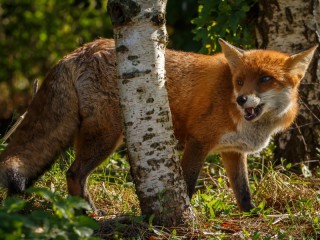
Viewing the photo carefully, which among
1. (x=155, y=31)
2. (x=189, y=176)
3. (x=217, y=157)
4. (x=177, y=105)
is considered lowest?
(x=217, y=157)

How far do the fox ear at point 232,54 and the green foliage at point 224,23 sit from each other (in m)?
1.18

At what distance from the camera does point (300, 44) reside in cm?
802

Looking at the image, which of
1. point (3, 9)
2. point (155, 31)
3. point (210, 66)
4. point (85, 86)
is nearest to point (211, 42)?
point (210, 66)

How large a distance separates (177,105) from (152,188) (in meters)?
1.46

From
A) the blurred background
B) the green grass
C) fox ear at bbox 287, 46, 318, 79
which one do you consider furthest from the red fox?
the blurred background

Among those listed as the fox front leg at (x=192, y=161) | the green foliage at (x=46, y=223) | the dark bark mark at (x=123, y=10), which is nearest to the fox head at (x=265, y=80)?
the fox front leg at (x=192, y=161)

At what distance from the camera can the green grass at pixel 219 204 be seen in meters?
5.61

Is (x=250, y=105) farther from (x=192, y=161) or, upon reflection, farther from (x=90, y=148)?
(x=90, y=148)

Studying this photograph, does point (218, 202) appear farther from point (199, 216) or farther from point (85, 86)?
point (85, 86)

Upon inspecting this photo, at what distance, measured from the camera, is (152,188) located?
5.63 m

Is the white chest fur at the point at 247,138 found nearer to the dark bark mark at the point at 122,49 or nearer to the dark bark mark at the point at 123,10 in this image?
the dark bark mark at the point at 122,49

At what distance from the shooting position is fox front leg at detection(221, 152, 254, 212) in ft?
22.6

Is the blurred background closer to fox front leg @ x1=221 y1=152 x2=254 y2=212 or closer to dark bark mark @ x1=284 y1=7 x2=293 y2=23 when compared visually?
dark bark mark @ x1=284 y1=7 x2=293 y2=23

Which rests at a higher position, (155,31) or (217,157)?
(155,31)
